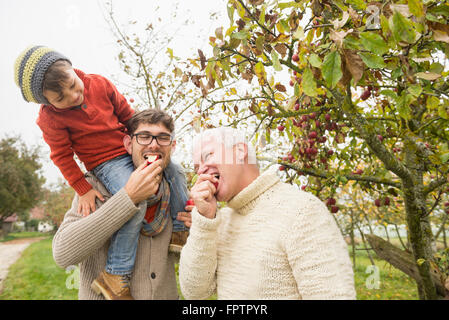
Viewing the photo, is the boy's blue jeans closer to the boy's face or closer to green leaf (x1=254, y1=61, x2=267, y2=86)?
the boy's face

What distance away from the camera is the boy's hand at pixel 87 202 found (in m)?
1.67

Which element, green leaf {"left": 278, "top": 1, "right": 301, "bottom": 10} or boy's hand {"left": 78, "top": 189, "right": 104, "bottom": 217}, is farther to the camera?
boy's hand {"left": 78, "top": 189, "right": 104, "bottom": 217}

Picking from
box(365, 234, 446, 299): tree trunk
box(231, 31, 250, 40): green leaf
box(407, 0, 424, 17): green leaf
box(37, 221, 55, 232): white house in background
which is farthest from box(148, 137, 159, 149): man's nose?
box(37, 221, 55, 232): white house in background

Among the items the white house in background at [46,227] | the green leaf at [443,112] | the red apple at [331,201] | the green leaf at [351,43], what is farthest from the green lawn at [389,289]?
the white house in background at [46,227]

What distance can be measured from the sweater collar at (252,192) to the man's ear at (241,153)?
12 cm

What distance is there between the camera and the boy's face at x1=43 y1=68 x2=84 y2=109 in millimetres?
1628

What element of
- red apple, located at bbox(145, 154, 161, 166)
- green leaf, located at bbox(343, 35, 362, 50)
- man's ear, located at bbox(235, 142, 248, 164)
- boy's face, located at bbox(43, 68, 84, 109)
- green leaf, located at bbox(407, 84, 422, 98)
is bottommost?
man's ear, located at bbox(235, 142, 248, 164)

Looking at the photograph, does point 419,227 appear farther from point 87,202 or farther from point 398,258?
point 87,202

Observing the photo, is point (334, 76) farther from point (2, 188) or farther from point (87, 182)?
point (2, 188)

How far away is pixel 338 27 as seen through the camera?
0.99 m

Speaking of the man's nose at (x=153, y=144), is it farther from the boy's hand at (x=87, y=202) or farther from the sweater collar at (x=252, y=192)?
the sweater collar at (x=252, y=192)

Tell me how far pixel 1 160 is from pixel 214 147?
97.3 ft

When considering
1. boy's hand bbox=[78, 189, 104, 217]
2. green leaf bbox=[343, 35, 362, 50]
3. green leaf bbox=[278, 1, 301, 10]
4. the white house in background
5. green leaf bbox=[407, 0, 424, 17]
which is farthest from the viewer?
the white house in background
